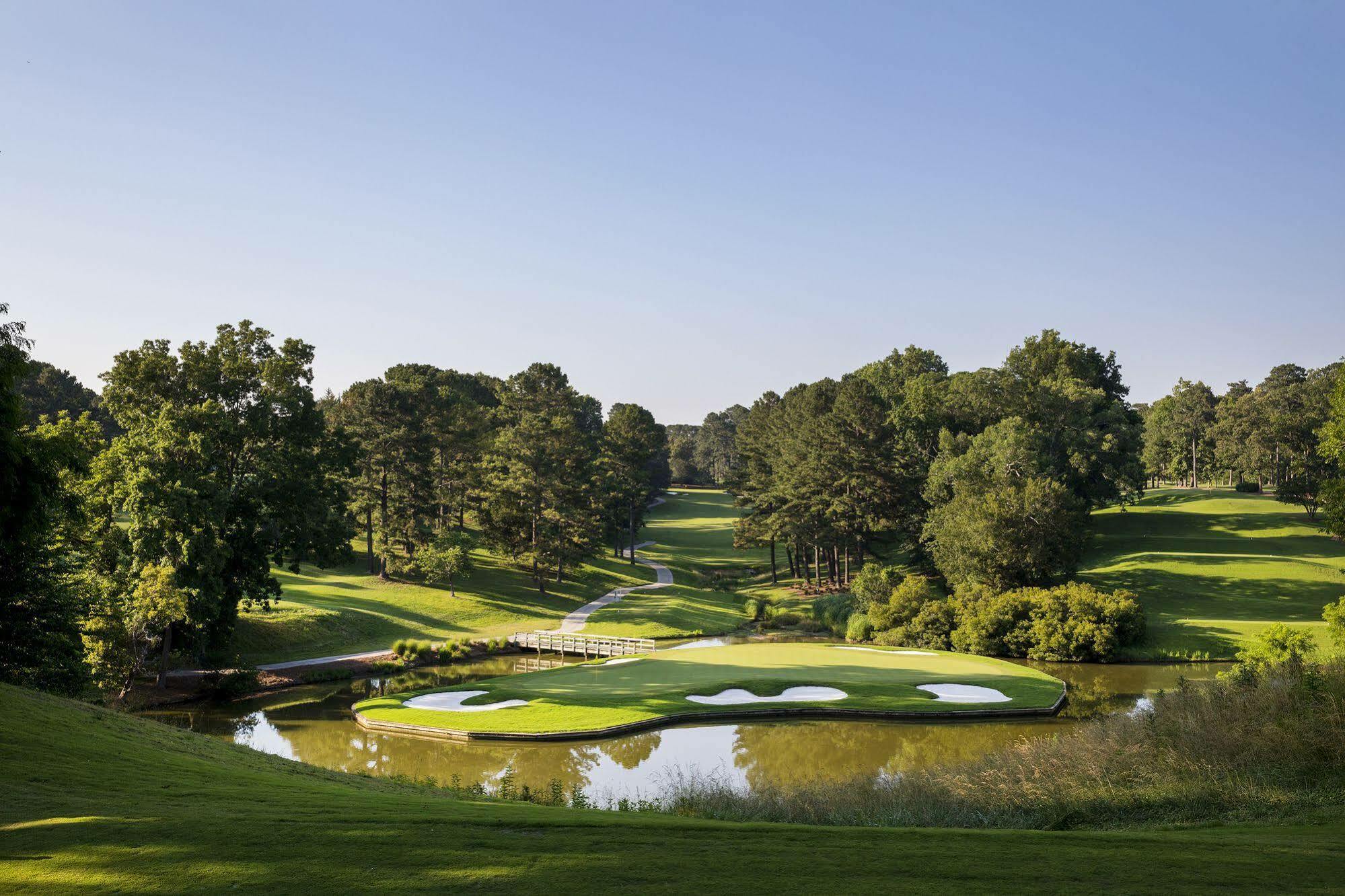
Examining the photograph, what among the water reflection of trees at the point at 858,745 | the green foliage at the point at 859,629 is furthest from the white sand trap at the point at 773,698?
the green foliage at the point at 859,629

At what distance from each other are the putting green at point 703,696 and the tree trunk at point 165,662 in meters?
8.24

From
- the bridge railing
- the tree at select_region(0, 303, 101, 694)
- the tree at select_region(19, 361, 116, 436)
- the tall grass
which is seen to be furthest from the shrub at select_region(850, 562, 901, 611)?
the tree at select_region(19, 361, 116, 436)

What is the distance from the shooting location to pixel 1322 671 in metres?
16.2

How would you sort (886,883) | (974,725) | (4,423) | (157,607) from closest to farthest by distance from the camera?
(886,883) < (4,423) < (974,725) < (157,607)

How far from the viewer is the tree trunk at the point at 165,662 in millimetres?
30969

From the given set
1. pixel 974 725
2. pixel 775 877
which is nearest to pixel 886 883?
pixel 775 877

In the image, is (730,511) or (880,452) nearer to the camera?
(880,452)

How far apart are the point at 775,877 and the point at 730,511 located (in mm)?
111538

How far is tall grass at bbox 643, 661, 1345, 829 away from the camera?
12508 mm

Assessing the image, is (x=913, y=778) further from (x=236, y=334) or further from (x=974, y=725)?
(x=236, y=334)

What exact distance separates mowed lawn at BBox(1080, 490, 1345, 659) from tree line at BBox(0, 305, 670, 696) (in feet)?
118

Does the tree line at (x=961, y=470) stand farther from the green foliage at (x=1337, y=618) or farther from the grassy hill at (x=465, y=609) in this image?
the green foliage at (x=1337, y=618)

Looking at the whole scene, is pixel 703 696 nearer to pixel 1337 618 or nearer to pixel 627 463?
pixel 1337 618

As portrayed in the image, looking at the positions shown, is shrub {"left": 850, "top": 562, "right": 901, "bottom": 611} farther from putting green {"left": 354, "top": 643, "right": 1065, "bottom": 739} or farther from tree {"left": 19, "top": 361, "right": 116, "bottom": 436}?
tree {"left": 19, "top": 361, "right": 116, "bottom": 436}
